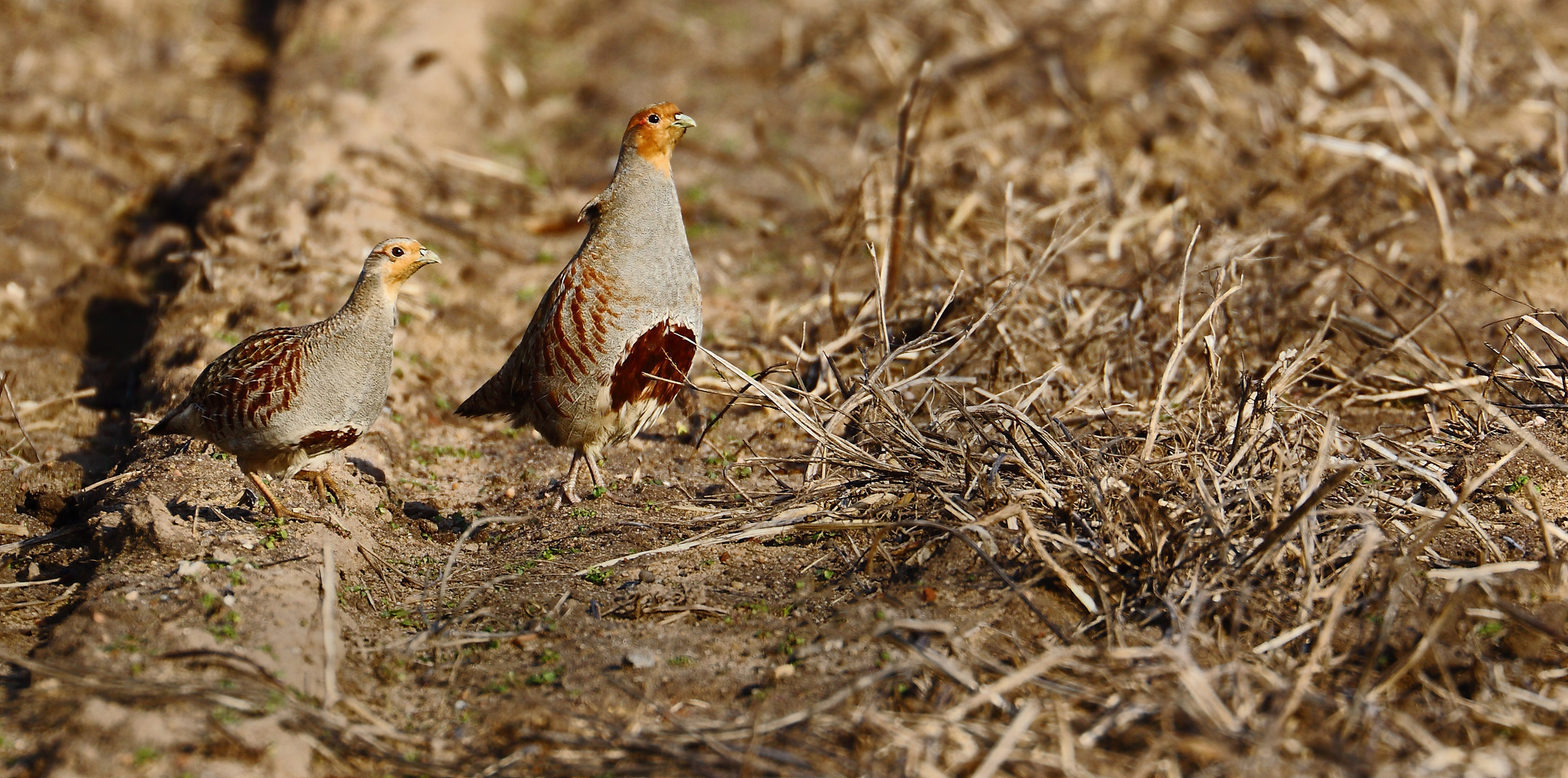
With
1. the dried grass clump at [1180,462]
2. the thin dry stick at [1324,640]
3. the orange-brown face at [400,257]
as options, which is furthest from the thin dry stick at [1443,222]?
the orange-brown face at [400,257]

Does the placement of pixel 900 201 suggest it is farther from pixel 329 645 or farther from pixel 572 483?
pixel 329 645

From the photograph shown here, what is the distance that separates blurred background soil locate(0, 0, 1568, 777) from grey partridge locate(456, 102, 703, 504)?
40cm

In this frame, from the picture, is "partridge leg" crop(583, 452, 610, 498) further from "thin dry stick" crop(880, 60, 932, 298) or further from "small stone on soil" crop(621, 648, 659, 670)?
"thin dry stick" crop(880, 60, 932, 298)

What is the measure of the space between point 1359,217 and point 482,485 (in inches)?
172

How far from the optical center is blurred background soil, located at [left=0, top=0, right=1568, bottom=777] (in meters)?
2.94

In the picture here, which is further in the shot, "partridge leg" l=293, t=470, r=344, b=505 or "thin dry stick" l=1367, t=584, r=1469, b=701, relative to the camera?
"partridge leg" l=293, t=470, r=344, b=505

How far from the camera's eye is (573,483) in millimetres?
4266

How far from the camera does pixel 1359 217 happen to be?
5918 millimetres

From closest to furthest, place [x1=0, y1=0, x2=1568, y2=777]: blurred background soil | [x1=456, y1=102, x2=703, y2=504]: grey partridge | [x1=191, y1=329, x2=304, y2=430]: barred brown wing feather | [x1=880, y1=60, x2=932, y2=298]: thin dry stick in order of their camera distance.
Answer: [x1=0, y1=0, x2=1568, y2=777]: blurred background soil → [x1=191, y1=329, x2=304, y2=430]: barred brown wing feather → [x1=456, y1=102, x2=703, y2=504]: grey partridge → [x1=880, y1=60, x2=932, y2=298]: thin dry stick

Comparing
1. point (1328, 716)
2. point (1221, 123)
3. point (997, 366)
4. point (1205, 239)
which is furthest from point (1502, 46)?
point (1328, 716)

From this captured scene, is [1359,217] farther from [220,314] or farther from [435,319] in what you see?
[220,314]

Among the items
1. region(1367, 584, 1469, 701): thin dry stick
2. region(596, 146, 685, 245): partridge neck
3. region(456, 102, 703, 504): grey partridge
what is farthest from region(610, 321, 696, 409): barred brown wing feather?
region(1367, 584, 1469, 701): thin dry stick

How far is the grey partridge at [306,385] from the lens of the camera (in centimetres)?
371

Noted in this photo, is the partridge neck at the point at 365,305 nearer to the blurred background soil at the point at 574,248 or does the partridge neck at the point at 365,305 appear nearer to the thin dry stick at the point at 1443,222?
the blurred background soil at the point at 574,248
